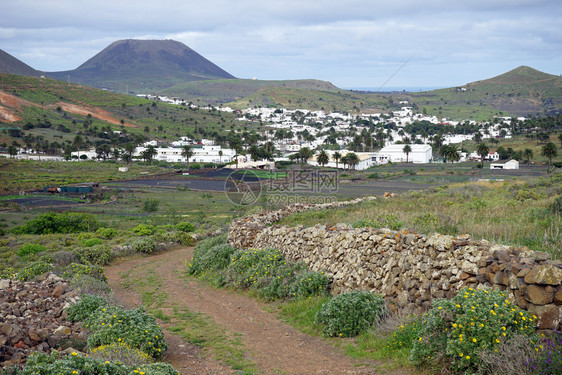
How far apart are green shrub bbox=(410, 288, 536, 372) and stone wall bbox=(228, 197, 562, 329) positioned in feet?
1.14

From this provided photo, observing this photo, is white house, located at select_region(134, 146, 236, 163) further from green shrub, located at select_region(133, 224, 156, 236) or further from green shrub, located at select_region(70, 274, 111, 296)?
green shrub, located at select_region(70, 274, 111, 296)

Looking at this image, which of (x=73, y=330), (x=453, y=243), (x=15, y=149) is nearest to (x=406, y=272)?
(x=453, y=243)

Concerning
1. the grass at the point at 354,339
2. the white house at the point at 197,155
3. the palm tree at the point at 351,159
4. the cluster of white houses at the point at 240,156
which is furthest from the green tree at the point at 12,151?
the grass at the point at 354,339

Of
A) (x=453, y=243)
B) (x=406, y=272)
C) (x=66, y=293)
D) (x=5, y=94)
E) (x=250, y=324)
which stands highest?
(x=5, y=94)

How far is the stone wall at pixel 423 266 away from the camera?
6.77 metres

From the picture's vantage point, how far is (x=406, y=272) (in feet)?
30.5

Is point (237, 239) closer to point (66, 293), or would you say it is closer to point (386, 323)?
point (66, 293)

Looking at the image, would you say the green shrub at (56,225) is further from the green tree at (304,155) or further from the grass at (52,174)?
the green tree at (304,155)

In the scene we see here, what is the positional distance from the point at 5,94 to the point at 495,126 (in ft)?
502

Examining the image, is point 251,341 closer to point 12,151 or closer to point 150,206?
point 150,206

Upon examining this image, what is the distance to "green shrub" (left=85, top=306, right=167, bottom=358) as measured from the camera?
26.2 feet

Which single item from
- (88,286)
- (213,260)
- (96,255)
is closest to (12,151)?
(96,255)

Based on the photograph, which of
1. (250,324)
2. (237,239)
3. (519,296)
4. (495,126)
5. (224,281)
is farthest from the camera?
(495,126)

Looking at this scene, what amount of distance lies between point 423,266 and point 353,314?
156cm
